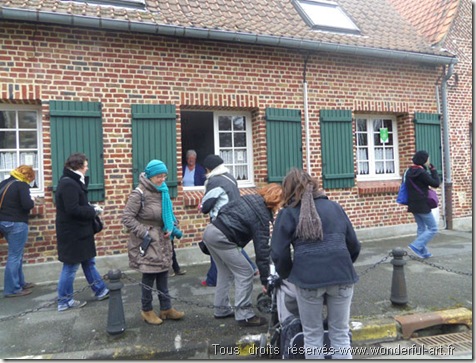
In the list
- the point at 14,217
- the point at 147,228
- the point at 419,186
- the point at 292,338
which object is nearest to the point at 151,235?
the point at 147,228

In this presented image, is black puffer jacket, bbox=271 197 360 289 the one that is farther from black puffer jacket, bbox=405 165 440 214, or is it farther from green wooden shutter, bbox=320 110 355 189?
green wooden shutter, bbox=320 110 355 189

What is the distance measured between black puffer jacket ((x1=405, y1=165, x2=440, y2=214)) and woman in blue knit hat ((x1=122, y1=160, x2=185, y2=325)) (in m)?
4.26

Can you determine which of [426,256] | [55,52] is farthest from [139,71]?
[426,256]

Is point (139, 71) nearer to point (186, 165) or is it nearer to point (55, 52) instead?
point (55, 52)

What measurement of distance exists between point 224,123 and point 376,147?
359 centimetres

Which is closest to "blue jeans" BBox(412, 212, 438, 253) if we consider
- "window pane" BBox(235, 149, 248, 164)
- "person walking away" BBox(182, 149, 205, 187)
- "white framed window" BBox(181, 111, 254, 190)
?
"white framed window" BBox(181, 111, 254, 190)

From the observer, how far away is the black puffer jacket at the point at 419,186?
6.28 metres

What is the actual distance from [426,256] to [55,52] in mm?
6899

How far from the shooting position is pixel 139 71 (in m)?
6.39

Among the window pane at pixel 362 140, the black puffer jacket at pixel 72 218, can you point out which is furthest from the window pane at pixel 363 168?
the black puffer jacket at pixel 72 218

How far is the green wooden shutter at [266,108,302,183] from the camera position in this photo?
715 cm

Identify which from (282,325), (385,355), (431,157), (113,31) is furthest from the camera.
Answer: (431,157)

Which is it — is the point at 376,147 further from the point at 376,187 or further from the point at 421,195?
the point at 421,195

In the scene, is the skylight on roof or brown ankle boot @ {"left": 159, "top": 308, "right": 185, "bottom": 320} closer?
brown ankle boot @ {"left": 159, "top": 308, "right": 185, "bottom": 320}
